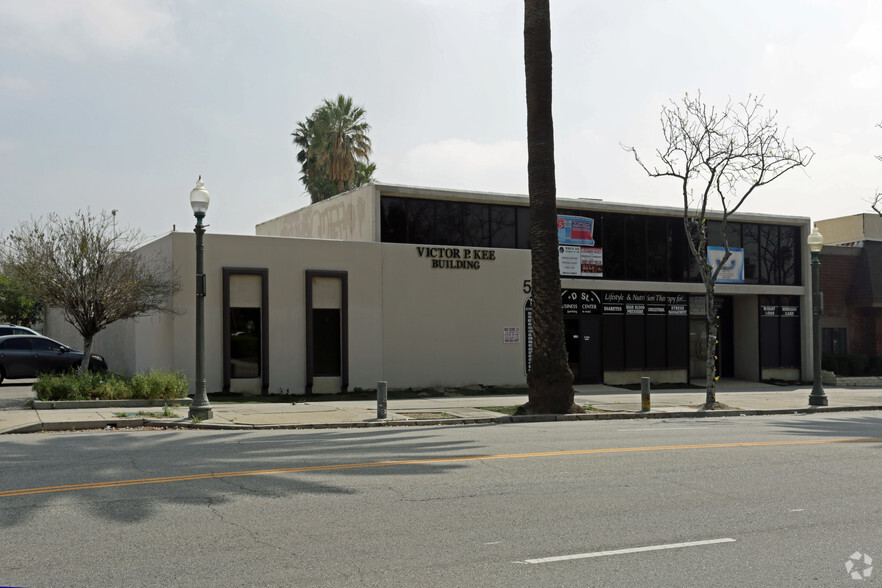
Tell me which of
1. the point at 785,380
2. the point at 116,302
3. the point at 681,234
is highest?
the point at 681,234

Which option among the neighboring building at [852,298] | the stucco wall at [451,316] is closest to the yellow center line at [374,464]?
the stucco wall at [451,316]

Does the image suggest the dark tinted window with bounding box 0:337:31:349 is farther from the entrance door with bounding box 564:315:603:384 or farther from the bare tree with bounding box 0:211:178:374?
the entrance door with bounding box 564:315:603:384

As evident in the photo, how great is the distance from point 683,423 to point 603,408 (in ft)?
10.5

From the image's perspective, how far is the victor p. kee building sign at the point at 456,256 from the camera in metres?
26.1

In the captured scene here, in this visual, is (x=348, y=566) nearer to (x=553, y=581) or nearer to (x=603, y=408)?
(x=553, y=581)

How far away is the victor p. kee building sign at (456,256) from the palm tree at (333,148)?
19.6 metres

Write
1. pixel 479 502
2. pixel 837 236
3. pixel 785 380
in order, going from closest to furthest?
1. pixel 479 502
2. pixel 785 380
3. pixel 837 236

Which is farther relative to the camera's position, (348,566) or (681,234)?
(681,234)

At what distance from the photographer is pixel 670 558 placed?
6.37m

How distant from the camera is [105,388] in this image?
19000 mm

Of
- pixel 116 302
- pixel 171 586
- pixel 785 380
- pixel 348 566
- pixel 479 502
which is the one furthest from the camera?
pixel 785 380

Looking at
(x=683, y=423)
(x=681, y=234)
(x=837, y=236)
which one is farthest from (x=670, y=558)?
(x=837, y=236)

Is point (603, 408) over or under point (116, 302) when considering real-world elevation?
under

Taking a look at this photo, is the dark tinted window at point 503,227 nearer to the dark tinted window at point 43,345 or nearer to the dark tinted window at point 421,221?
the dark tinted window at point 421,221
